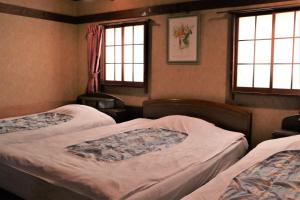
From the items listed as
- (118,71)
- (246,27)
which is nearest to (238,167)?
(246,27)

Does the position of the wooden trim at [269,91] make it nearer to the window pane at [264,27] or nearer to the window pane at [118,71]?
the window pane at [264,27]

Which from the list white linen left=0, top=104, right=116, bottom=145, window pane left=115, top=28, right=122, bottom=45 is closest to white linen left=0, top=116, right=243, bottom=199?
white linen left=0, top=104, right=116, bottom=145

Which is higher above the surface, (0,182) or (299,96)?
(299,96)

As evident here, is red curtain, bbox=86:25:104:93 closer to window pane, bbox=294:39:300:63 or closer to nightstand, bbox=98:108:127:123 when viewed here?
nightstand, bbox=98:108:127:123

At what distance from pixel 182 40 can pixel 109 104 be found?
4.75 ft

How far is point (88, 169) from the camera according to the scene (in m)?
1.91

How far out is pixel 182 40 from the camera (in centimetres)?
358

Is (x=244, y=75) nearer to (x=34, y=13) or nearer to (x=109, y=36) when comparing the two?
(x=109, y=36)

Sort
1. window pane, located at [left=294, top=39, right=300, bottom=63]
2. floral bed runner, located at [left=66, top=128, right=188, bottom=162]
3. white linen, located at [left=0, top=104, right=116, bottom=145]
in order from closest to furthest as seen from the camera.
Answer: floral bed runner, located at [left=66, top=128, right=188, bottom=162] → white linen, located at [left=0, top=104, right=116, bottom=145] → window pane, located at [left=294, top=39, right=300, bottom=63]

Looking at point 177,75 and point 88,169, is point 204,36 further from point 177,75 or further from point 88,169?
point 88,169

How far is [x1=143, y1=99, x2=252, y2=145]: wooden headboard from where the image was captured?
3104 mm

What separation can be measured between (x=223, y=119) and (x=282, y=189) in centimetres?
168

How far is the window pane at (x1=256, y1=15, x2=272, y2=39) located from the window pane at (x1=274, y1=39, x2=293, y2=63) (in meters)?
0.13

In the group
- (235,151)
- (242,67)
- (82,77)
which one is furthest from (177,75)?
(82,77)
